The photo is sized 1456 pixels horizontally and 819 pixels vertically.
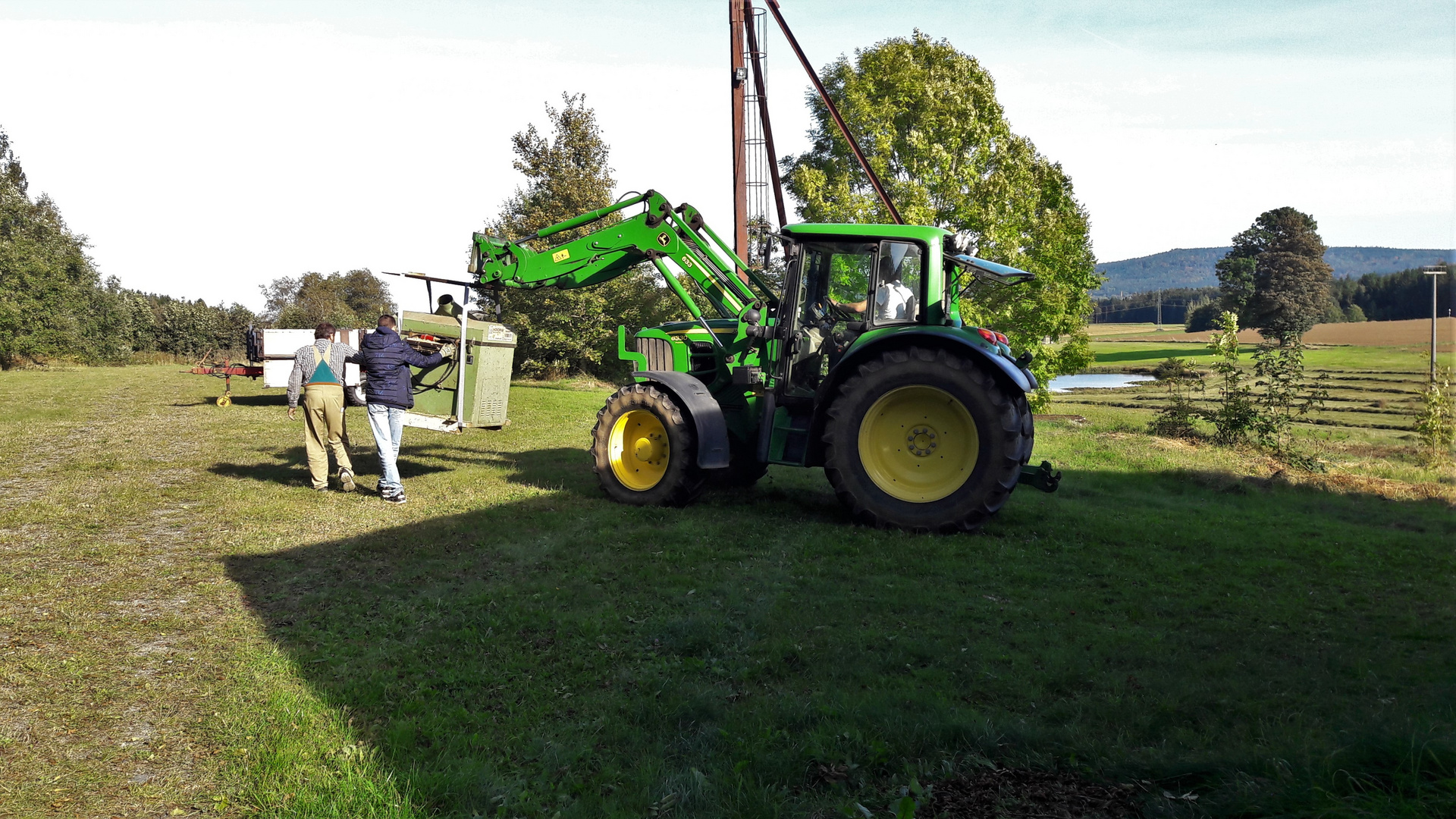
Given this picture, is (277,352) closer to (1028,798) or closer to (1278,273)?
(1028,798)

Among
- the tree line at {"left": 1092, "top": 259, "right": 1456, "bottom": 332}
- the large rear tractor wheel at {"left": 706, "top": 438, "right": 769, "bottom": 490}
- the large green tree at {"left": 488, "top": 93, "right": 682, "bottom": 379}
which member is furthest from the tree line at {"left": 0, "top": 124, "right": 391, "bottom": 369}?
the tree line at {"left": 1092, "top": 259, "right": 1456, "bottom": 332}

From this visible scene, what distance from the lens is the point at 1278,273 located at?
6147 centimetres

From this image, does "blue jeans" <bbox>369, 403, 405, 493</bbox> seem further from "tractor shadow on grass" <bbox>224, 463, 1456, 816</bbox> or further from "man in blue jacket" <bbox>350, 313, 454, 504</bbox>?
"tractor shadow on grass" <bbox>224, 463, 1456, 816</bbox>

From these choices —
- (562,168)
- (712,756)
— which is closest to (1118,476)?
(712,756)

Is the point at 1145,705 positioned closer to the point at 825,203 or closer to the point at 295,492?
the point at 295,492

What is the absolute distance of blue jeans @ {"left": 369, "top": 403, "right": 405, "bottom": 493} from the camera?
9.91 m

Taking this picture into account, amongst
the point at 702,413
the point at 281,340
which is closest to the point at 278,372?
the point at 281,340

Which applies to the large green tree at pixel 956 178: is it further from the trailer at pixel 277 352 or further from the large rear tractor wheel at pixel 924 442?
the large rear tractor wheel at pixel 924 442

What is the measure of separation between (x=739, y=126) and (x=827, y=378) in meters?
11.2

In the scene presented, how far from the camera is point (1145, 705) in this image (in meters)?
4.40

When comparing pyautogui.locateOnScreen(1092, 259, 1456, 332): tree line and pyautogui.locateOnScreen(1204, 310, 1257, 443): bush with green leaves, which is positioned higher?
Result: pyautogui.locateOnScreen(1092, 259, 1456, 332): tree line

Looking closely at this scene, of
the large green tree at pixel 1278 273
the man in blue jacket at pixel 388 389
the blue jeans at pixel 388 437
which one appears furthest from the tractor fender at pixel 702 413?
the large green tree at pixel 1278 273

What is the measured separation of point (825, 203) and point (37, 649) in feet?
68.3

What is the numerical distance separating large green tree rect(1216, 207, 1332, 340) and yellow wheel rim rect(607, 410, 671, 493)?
5500 centimetres
